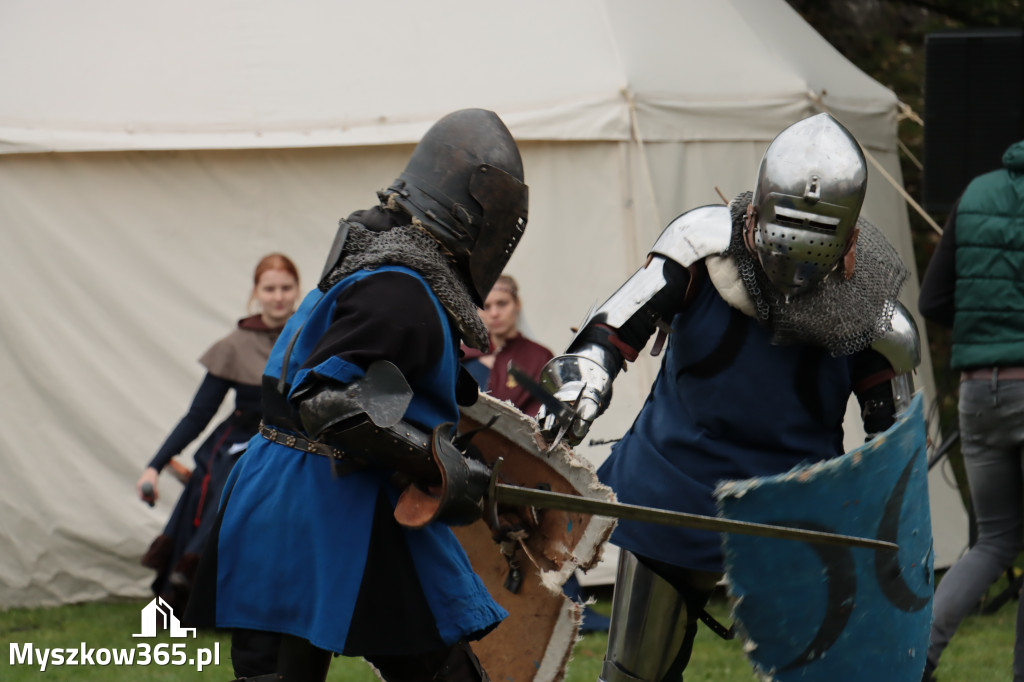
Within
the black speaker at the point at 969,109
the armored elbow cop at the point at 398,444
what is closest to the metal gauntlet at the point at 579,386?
the armored elbow cop at the point at 398,444

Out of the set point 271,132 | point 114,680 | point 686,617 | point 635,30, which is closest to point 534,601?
point 686,617

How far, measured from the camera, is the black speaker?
635 cm

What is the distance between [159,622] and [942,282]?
3.36 metres

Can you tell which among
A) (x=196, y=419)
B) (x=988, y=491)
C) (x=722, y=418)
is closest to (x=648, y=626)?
(x=722, y=418)

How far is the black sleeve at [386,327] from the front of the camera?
2455mm

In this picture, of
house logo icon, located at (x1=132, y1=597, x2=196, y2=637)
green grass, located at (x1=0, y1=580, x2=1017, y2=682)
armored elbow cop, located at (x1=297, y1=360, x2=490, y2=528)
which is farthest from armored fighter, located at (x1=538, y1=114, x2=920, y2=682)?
house logo icon, located at (x1=132, y1=597, x2=196, y2=637)

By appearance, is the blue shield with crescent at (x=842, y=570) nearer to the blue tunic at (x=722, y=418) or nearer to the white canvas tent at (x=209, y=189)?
the blue tunic at (x=722, y=418)

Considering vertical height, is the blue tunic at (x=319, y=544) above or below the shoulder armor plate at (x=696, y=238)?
below

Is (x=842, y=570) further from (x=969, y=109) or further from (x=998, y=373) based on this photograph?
(x=969, y=109)

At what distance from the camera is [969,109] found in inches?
252

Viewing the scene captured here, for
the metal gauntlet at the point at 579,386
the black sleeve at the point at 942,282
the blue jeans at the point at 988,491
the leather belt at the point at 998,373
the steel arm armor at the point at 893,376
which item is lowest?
the blue jeans at the point at 988,491

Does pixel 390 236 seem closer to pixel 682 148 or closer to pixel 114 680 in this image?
pixel 114 680

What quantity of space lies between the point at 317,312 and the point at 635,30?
415 cm

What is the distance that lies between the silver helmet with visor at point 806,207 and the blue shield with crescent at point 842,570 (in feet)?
1.27
